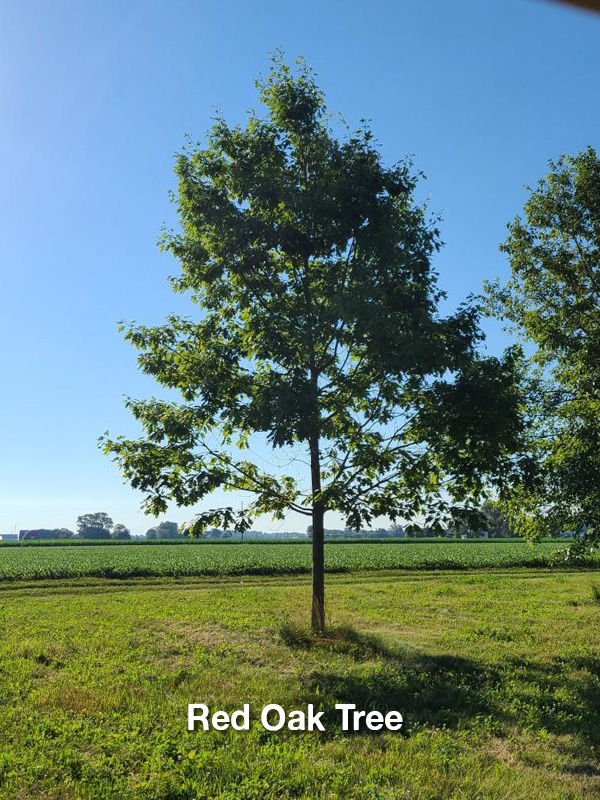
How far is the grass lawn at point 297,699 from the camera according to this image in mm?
6578

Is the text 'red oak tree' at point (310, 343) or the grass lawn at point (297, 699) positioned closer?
the grass lawn at point (297, 699)

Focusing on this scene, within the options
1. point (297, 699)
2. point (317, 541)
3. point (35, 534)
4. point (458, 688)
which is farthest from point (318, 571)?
point (35, 534)

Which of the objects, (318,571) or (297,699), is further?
(318,571)

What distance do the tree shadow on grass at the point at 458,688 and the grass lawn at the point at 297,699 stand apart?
1.6 inches

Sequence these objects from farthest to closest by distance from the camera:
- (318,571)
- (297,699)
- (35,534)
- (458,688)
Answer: (35,534) → (318,571) → (458,688) → (297,699)

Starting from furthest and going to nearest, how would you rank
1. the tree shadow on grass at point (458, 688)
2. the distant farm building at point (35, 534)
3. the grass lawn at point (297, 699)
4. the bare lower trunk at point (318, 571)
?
the distant farm building at point (35, 534) < the bare lower trunk at point (318, 571) < the tree shadow on grass at point (458, 688) < the grass lawn at point (297, 699)

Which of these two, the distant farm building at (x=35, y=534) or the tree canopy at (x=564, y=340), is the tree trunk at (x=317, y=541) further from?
the distant farm building at (x=35, y=534)

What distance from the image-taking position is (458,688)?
9898 millimetres

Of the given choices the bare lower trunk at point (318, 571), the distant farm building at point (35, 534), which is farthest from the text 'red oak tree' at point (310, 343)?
the distant farm building at point (35, 534)

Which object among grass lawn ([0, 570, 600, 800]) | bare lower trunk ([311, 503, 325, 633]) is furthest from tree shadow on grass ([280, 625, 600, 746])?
bare lower trunk ([311, 503, 325, 633])

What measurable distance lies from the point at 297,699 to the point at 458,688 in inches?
105

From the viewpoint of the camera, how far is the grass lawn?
6.58m

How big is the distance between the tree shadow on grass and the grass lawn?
40mm

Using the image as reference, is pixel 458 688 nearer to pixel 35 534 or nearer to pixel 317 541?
pixel 317 541
